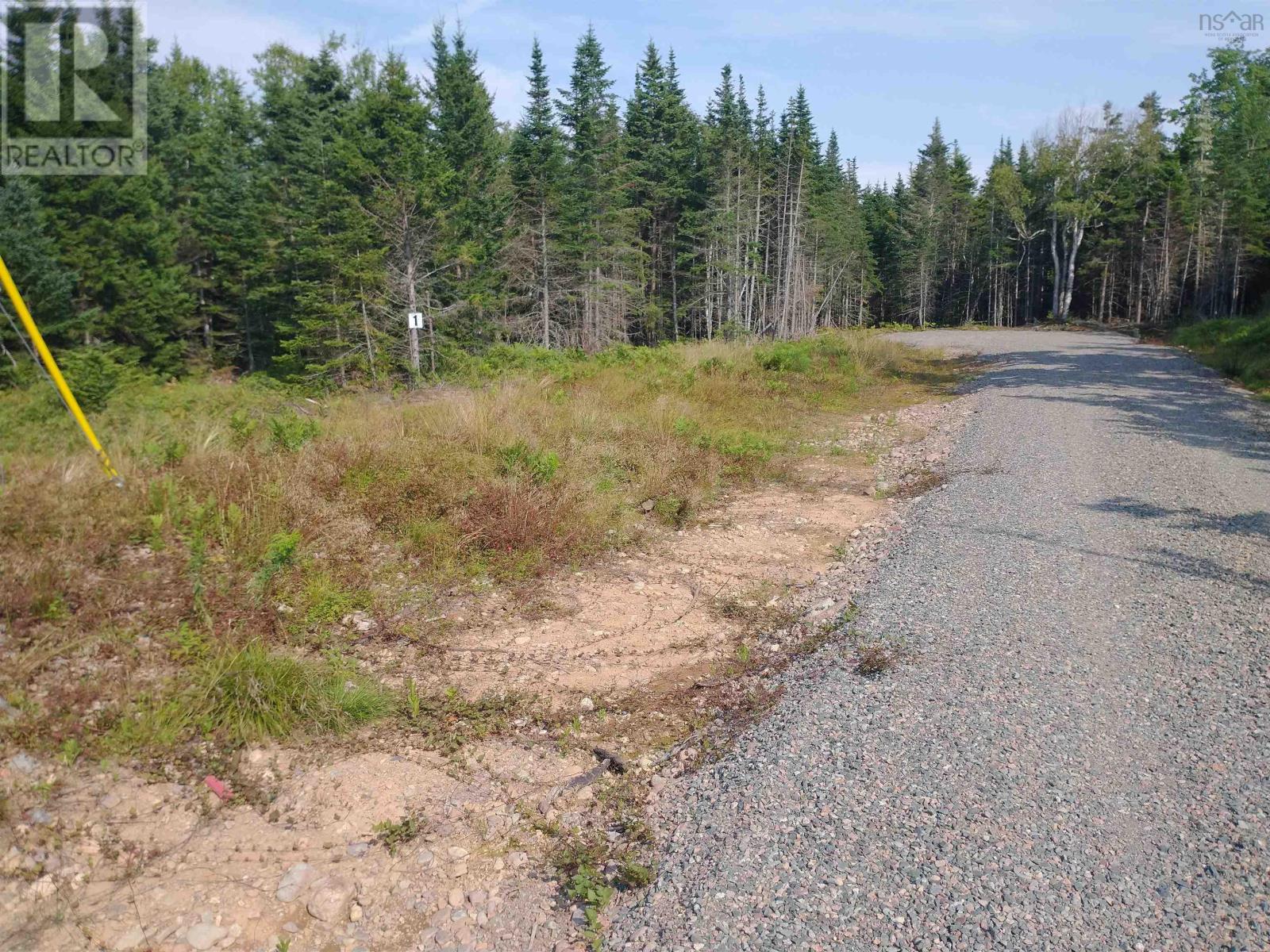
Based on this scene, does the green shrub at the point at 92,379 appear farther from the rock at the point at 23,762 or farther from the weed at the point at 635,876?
the weed at the point at 635,876

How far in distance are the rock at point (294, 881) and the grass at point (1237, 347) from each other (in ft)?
57.5

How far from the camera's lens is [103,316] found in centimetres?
2597

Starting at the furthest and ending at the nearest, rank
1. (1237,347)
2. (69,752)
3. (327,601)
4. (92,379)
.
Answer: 1. (1237,347)
2. (92,379)
3. (327,601)
4. (69,752)

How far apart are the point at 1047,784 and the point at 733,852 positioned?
151 centimetres

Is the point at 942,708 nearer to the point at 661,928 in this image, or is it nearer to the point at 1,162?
the point at 661,928

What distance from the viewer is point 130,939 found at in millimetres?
2914

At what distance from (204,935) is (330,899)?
0.45 metres

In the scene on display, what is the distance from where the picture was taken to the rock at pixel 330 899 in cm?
314

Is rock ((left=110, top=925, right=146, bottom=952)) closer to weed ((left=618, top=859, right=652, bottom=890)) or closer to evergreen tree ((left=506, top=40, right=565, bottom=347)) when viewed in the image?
weed ((left=618, top=859, right=652, bottom=890))

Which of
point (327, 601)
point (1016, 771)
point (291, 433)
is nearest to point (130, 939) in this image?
A: point (327, 601)

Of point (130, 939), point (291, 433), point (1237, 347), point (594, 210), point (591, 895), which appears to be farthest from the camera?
point (594, 210)

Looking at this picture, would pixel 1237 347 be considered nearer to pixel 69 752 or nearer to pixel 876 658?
pixel 876 658

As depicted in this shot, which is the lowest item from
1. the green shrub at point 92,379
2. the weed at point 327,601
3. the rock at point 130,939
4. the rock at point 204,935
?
the rock at point 204,935

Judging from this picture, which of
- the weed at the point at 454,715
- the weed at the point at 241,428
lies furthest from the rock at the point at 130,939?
the weed at the point at 241,428
